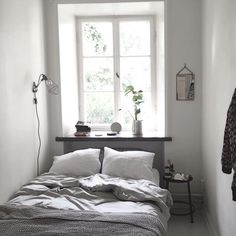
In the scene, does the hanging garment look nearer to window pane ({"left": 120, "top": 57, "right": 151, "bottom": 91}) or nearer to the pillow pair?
the pillow pair

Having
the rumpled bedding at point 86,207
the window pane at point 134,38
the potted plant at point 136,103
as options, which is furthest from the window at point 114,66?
the rumpled bedding at point 86,207

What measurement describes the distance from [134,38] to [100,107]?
93 cm

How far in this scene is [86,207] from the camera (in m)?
2.79

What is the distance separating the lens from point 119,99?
437 cm

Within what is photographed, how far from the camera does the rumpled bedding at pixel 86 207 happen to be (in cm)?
236

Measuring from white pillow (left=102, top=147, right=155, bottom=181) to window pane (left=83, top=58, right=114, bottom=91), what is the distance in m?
1.01

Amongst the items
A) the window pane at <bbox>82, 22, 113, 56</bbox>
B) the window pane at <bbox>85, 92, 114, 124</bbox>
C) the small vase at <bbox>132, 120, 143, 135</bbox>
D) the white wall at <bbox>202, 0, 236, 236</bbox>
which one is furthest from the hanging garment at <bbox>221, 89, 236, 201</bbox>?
the window pane at <bbox>82, 22, 113, 56</bbox>

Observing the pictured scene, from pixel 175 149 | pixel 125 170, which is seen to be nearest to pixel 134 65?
pixel 175 149

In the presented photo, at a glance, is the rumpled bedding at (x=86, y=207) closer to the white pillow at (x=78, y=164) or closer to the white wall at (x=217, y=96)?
the white pillow at (x=78, y=164)

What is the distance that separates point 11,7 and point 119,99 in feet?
5.77

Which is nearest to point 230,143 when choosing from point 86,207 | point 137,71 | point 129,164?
point 86,207

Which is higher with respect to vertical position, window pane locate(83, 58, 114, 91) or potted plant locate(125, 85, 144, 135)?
window pane locate(83, 58, 114, 91)

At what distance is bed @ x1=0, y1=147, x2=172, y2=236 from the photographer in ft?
7.80

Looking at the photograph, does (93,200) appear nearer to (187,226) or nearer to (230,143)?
(187,226)
